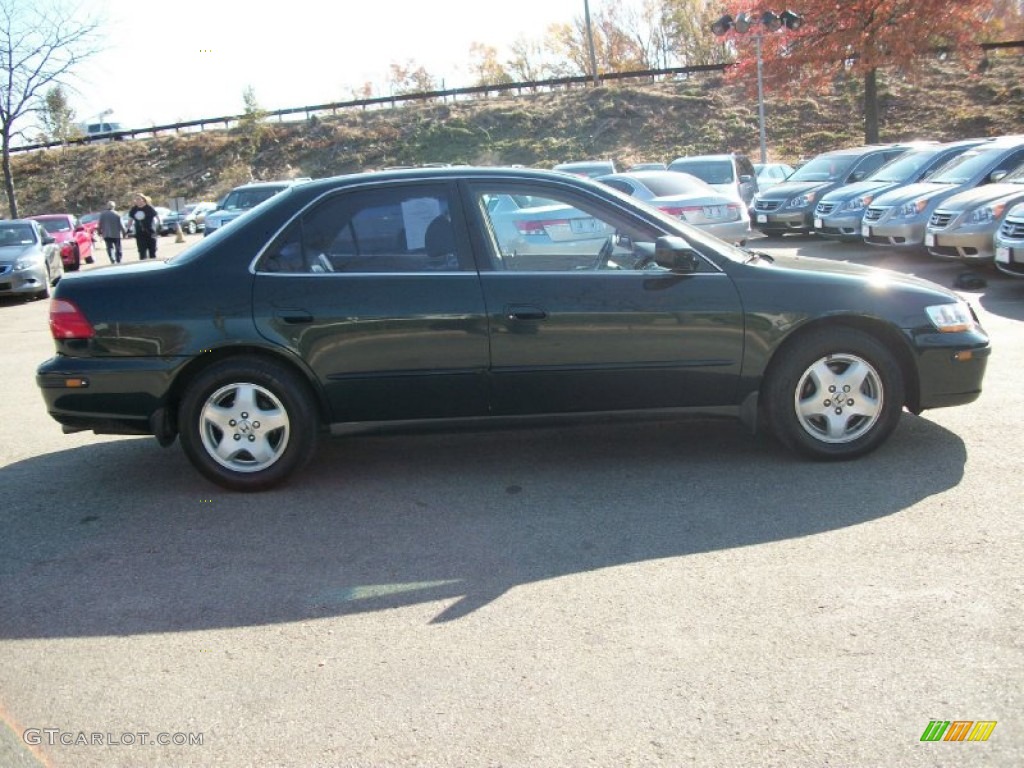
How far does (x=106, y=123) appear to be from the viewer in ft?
202

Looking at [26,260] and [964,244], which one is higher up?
[26,260]

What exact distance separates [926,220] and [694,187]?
3.40 meters

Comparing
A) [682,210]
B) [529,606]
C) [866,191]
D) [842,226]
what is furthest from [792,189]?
[529,606]

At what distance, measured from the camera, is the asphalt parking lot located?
9.66ft

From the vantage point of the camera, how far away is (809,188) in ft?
57.8

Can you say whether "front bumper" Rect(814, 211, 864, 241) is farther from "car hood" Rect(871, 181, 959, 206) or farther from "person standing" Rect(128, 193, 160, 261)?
"person standing" Rect(128, 193, 160, 261)

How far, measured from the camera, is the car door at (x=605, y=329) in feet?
16.6

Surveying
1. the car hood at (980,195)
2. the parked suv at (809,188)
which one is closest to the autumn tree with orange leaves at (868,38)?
the parked suv at (809,188)

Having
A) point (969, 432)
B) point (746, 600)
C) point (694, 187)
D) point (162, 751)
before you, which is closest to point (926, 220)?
point (694, 187)

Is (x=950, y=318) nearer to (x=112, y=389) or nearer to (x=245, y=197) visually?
(x=112, y=389)

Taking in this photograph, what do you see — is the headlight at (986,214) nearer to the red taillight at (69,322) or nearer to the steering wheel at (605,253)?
the steering wheel at (605,253)

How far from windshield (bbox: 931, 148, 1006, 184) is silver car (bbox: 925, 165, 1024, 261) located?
3.02 feet

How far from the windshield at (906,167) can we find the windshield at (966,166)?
3.39ft

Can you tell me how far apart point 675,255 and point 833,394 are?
114cm
